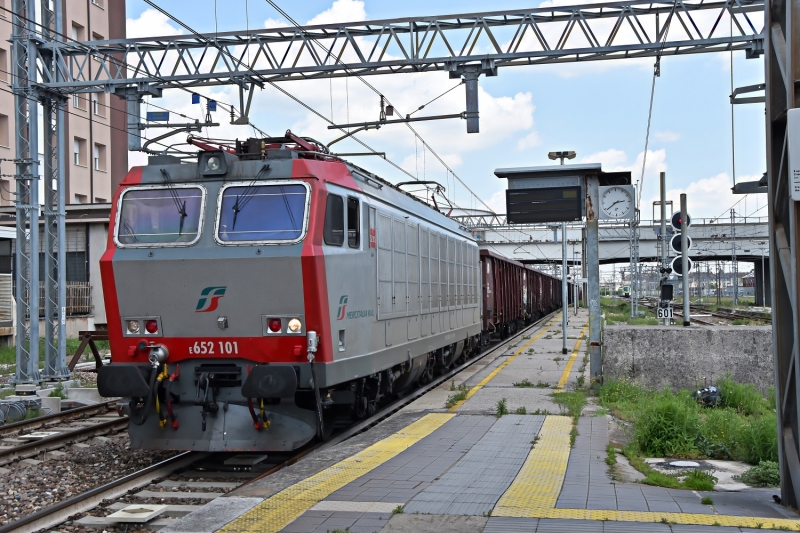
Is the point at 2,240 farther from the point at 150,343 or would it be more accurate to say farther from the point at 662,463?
the point at 662,463

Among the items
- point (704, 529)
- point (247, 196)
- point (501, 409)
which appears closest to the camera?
point (704, 529)

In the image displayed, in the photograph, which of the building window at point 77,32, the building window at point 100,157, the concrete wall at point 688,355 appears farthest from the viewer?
the building window at point 100,157

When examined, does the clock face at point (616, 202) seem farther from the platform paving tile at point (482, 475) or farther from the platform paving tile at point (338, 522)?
the platform paving tile at point (338, 522)

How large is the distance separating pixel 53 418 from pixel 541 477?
26.6 ft

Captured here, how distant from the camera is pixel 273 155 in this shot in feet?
31.4

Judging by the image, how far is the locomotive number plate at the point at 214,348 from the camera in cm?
920

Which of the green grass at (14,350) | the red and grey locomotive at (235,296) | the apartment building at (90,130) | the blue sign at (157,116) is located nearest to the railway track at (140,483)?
the red and grey locomotive at (235,296)

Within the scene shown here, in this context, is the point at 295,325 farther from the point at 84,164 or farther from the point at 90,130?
the point at 90,130

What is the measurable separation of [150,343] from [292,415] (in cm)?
180

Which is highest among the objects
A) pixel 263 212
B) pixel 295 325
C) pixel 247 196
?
pixel 247 196

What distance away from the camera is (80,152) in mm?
40844

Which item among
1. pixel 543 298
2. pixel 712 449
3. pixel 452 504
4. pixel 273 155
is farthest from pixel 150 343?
pixel 543 298

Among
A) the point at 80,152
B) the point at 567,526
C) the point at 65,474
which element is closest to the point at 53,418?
the point at 65,474

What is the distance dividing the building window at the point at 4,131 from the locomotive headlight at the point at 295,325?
101 ft
